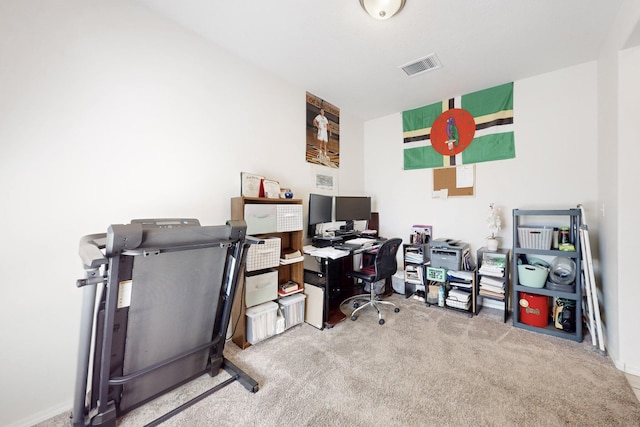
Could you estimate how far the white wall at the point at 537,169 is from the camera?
2551 mm

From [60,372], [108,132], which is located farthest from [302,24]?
[60,372]

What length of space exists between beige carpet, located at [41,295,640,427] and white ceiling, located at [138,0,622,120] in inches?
110

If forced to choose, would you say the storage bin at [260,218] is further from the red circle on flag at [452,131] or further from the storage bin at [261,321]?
the red circle on flag at [452,131]

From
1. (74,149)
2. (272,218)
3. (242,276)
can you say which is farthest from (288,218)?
→ (74,149)

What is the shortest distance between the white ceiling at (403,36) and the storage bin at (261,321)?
2.52 m

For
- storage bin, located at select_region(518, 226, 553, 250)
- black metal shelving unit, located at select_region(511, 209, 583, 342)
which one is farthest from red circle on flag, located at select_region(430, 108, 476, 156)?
storage bin, located at select_region(518, 226, 553, 250)

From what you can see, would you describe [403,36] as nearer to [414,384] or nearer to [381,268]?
[381,268]

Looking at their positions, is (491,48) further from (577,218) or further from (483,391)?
(483,391)

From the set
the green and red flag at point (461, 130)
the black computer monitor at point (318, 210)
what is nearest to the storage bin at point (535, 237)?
the green and red flag at point (461, 130)

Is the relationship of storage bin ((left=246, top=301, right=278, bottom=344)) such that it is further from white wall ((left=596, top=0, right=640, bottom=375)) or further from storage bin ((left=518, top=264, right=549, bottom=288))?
white wall ((left=596, top=0, right=640, bottom=375))

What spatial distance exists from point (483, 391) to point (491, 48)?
294 cm

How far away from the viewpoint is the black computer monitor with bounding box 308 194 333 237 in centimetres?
293

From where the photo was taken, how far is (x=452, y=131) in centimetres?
331

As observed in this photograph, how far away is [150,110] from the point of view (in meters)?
1.88
